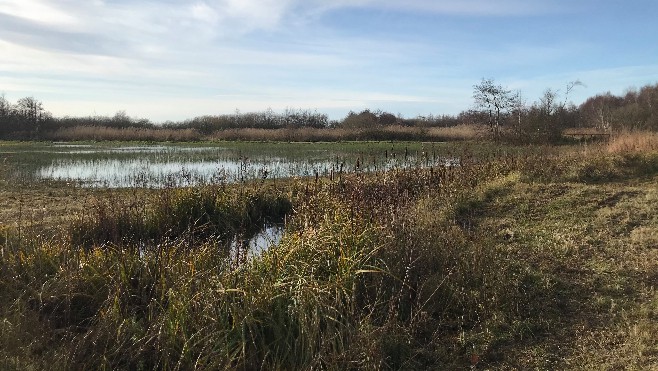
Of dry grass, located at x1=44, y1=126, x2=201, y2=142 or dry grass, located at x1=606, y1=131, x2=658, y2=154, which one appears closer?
dry grass, located at x1=606, y1=131, x2=658, y2=154

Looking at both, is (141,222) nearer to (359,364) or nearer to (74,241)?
(74,241)

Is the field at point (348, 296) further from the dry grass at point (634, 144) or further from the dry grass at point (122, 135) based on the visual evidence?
the dry grass at point (122, 135)

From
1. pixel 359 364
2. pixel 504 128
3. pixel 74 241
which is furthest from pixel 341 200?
pixel 504 128

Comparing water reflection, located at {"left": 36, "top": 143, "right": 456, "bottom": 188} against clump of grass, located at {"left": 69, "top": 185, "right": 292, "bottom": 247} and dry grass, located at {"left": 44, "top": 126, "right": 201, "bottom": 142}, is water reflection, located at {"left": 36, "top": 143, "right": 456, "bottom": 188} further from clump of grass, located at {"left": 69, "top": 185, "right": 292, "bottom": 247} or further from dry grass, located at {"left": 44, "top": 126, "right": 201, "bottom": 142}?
dry grass, located at {"left": 44, "top": 126, "right": 201, "bottom": 142}

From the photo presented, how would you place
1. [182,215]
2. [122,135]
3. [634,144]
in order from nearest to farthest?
[182,215] → [634,144] → [122,135]

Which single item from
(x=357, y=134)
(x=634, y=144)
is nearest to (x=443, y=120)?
(x=357, y=134)

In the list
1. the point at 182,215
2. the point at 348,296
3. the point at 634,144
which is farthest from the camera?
the point at 634,144

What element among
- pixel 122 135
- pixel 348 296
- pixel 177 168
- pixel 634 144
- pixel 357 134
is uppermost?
pixel 122 135

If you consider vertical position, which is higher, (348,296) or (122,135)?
(122,135)

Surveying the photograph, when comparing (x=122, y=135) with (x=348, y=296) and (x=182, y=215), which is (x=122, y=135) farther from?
(x=348, y=296)

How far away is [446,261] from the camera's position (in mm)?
5754

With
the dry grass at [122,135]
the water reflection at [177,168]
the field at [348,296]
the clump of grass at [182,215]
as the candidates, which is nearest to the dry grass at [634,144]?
the water reflection at [177,168]

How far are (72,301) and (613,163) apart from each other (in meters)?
13.6

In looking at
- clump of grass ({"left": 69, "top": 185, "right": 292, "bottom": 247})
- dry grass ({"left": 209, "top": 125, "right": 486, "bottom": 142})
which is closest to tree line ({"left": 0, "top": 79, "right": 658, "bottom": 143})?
dry grass ({"left": 209, "top": 125, "right": 486, "bottom": 142})
